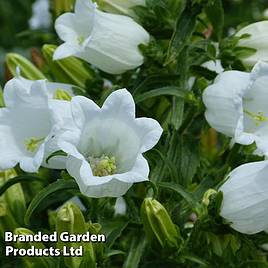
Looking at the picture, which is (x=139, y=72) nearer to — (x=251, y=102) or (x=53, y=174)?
(x=251, y=102)

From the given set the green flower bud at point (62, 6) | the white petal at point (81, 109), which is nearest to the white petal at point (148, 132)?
the white petal at point (81, 109)

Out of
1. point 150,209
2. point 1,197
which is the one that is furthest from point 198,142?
point 1,197

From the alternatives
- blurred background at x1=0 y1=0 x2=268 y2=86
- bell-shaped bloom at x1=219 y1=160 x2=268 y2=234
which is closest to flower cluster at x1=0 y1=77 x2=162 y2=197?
bell-shaped bloom at x1=219 y1=160 x2=268 y2=234

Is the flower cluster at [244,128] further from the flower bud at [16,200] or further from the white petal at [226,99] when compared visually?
the flower bud at [16,200]

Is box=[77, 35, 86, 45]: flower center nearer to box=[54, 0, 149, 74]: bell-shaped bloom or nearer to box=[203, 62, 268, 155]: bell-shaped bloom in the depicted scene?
box=[54, 0, 149, 74]: bell-shaped bloom

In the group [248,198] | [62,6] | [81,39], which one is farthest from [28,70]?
[248,198]

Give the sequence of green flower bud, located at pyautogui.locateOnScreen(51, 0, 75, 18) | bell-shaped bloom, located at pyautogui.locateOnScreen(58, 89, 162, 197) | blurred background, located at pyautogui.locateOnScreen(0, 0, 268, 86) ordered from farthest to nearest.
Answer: blurred background, located at pyautogui.locateOnScreen(0, 0, 268, 86) < green flower bud, located at pyautogui.locateOnScreen(51, 0, 75, 18) < bell-shaped bloom, located at pyautogui.locateOnScreen(58, 89, 162, 197)
